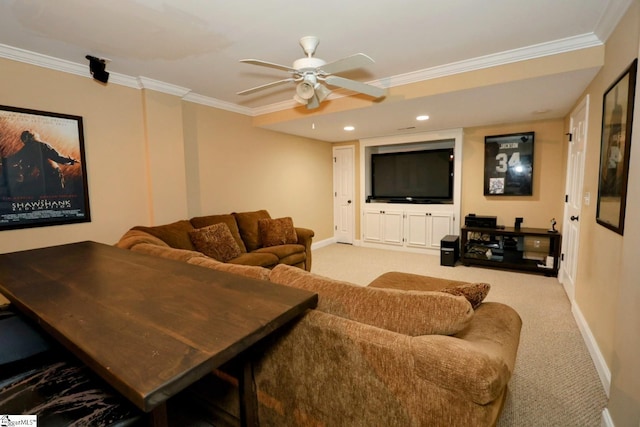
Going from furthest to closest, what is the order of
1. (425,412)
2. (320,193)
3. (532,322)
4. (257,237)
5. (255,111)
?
(320,193) < (255,111) < (257,237) < (532,322) < (425,412)

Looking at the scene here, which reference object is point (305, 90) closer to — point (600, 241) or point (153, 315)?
point (153, 315)

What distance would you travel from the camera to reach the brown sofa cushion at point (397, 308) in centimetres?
108

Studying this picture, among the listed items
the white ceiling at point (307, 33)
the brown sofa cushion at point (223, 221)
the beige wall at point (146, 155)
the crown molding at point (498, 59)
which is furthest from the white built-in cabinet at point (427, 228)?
the brown sofa cushion at point (223, 221)

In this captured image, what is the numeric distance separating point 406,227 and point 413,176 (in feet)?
3.08

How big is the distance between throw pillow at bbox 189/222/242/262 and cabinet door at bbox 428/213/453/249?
3.36m

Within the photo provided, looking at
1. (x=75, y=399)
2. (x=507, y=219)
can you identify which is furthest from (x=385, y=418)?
(x=507, y=219)

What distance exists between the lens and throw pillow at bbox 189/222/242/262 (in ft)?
10.7

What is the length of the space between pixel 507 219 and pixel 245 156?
13.5ft

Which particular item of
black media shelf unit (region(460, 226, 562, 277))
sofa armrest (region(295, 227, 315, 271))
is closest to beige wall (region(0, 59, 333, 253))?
sofa armrest (region(295, 227, 315, 271))

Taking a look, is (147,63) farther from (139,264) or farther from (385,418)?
(385,418)

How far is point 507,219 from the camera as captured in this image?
4652 mm

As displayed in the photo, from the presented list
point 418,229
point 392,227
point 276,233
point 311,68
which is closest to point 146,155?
point 276,233

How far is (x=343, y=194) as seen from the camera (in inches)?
248

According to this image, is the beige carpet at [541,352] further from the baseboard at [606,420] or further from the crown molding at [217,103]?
the crown molding at [217,103]
